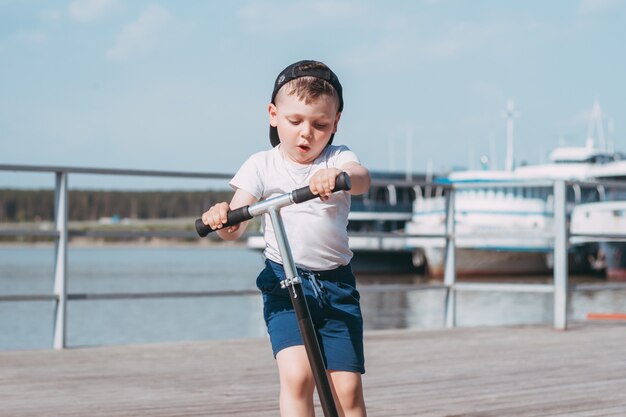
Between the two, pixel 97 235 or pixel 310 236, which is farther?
pixel 97 235

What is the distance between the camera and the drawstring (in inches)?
115

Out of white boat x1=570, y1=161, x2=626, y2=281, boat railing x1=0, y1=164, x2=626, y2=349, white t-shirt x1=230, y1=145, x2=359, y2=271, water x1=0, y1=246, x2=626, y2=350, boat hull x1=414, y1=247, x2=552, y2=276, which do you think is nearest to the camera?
white t-shirt x1=230, y1=145, x2=359, y2=271

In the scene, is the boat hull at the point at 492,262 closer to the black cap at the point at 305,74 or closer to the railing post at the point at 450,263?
the railing post at the point at 450,263

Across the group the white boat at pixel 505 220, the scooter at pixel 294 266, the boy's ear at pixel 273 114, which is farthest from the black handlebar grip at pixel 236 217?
the white boat at pixel 505 220

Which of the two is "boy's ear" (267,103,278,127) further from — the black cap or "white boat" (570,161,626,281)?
"white boat" (570,161,626,281)

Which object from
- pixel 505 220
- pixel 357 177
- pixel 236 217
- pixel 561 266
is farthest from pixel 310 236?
pixel 505 220

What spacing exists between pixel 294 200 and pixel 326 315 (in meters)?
0.56

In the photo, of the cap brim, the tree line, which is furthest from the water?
the cap brim

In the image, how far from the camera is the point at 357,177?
2.90m

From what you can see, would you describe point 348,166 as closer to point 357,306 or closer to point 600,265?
point 357,306

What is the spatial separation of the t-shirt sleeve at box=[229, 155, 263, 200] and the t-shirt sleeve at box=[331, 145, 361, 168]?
207 millimetres

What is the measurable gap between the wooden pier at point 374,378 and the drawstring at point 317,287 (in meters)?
1.36

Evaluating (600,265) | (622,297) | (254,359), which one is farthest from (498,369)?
(600,265)

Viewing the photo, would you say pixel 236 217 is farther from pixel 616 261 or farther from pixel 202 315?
pixel 616 261
